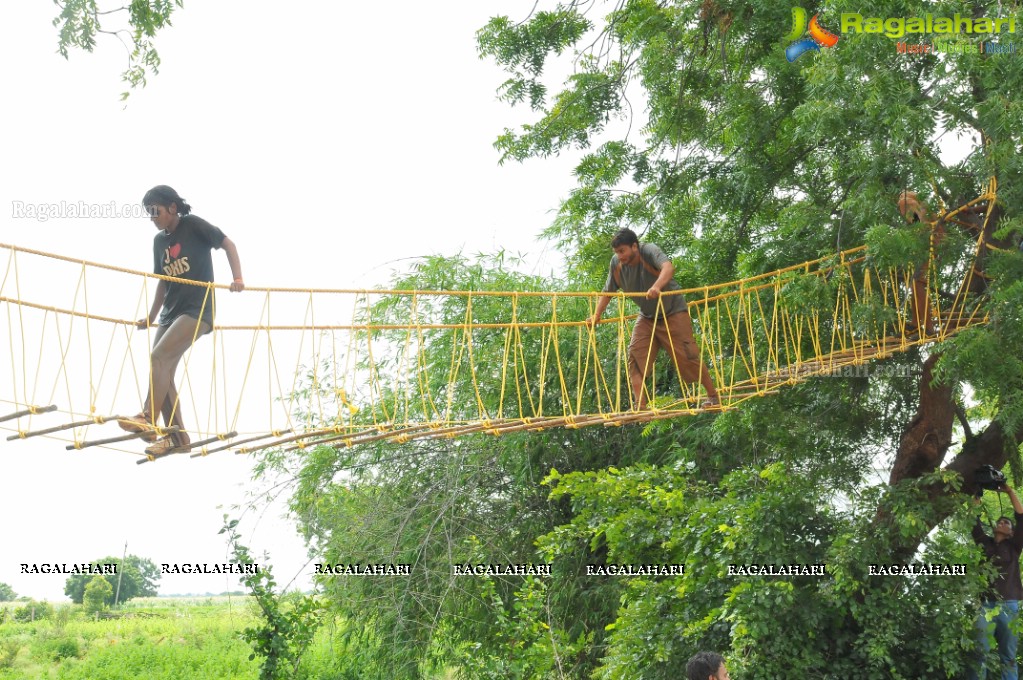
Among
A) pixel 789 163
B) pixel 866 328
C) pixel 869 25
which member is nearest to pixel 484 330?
pixel 789 163

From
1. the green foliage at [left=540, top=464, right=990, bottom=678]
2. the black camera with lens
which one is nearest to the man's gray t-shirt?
the green foliage at [left=540, top=464, right=990, bottom=678]

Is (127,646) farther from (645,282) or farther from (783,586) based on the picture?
(645,282)

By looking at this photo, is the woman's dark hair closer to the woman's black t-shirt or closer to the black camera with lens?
the woman's black t-shirt

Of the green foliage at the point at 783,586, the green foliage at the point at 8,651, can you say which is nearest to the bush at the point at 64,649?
the green foliage at the point at 8,651

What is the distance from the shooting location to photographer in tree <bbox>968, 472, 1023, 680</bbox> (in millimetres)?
4875

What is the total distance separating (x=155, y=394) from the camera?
138 inches

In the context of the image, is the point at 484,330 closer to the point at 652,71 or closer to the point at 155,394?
the point at 652,71

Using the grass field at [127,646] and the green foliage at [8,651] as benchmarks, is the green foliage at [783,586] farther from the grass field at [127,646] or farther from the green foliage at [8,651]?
the green foliage at [8,651]

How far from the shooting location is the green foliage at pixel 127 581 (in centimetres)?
980

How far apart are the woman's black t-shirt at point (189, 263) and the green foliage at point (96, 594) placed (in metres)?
7.19

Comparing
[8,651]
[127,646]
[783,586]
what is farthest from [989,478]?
[8,651]

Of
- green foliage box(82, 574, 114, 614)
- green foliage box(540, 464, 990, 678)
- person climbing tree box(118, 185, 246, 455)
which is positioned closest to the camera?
person climbing tree box(118, 185, 246, 455)

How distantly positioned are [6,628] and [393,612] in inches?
181

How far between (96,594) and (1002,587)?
800cm
